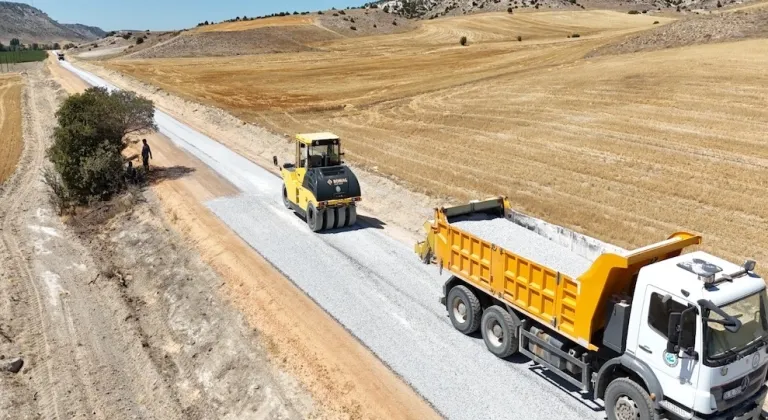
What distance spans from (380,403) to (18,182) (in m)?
25.7

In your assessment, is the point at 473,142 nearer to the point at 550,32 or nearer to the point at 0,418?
the point at 0,418

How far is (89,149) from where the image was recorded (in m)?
24.2

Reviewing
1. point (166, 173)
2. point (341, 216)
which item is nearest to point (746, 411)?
point (341, 216)

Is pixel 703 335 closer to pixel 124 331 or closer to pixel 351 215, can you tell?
pixel 351 215

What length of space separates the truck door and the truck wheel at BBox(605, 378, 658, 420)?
334 millimetres

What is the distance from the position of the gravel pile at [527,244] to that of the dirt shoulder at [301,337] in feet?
11.0

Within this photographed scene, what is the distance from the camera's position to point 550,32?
7994cm

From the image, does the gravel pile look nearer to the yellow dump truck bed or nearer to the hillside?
the yellow dump truck bed

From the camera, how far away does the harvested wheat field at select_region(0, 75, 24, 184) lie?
3161cm

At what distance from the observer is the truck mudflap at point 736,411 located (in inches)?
311

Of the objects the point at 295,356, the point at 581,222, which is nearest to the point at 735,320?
the point at 295,356

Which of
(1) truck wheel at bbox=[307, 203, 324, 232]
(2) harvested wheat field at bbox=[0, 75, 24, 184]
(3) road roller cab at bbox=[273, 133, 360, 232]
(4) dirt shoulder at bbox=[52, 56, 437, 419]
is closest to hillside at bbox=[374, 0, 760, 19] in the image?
(2) harvested wheat field at bbox=[0, 75, 24, 184]

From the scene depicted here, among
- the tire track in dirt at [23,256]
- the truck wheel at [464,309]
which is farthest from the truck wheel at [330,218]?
the tire track in dirt at [23,256]

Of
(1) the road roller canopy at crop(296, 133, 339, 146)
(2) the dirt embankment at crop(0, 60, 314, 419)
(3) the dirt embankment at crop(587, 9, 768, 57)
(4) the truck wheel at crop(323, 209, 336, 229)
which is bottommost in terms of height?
(2) the dirt embankment at crop(0, 60, 314, 419)
